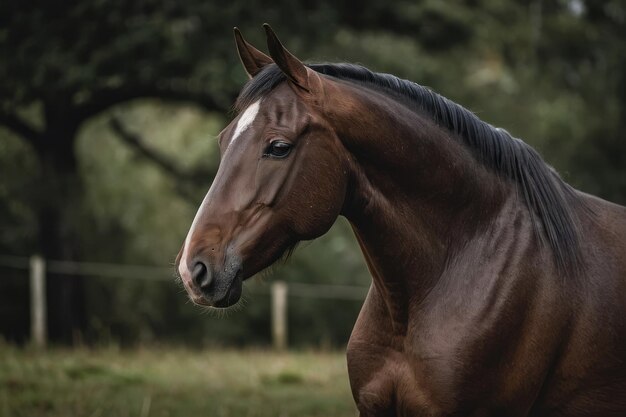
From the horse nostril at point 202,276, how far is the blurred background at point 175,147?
2123mm

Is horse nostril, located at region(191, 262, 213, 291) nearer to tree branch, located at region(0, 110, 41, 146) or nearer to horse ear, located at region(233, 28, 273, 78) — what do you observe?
horse ear, located at region(233, 28, 273, 78)

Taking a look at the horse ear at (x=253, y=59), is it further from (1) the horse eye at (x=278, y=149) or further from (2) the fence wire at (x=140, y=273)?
(2) the fence wire at (x=140, y=273)

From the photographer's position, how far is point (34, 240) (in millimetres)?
12734

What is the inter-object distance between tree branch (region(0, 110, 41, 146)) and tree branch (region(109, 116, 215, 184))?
195 centimetres

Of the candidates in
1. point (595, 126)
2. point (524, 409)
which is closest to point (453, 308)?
point (524, 409)

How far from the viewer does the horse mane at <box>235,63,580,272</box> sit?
333cm

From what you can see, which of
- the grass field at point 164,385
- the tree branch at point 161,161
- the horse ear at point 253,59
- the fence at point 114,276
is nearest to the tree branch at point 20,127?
the fence at point 114,276

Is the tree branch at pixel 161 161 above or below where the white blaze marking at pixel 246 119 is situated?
above

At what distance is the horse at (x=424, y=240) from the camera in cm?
299

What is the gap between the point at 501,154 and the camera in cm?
340

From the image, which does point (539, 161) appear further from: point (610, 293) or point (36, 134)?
point (36, 134)

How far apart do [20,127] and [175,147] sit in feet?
22.1

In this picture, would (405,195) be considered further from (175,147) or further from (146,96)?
(175,147)

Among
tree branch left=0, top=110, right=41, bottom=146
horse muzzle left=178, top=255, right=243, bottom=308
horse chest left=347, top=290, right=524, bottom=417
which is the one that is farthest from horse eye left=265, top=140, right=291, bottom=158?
tree branch left=0, top=110, right=41, bottom=146
